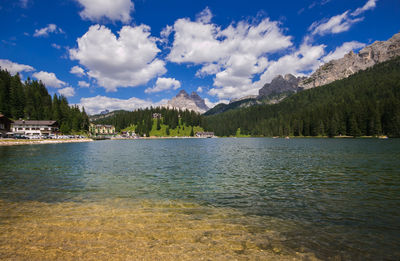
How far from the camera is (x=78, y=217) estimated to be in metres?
12.5

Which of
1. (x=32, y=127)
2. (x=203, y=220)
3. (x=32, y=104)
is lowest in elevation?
(x=203, y=220)

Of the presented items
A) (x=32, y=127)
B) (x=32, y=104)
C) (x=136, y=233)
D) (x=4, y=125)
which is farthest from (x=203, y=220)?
(x=32, y=104)

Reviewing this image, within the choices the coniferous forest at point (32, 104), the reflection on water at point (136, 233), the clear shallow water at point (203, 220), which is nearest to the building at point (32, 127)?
the coniferous forest at point (32, 104)

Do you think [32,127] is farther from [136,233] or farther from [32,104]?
[136,233]

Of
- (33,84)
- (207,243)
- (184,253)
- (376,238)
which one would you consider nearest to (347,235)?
(376,238)

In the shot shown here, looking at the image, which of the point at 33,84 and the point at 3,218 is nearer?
the point at 3,218

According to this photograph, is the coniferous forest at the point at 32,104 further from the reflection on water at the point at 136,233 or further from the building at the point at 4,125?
the reflection on water at the point at 136,233

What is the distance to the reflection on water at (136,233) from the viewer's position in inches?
330

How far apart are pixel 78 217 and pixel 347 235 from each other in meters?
15.0

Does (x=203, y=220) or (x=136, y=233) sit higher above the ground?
(x=136, y=233)

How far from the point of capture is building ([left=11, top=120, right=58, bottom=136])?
497 feet

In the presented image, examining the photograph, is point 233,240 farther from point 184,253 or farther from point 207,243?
point 184,253

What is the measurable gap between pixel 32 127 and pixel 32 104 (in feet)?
89.6

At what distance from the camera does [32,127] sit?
155m
